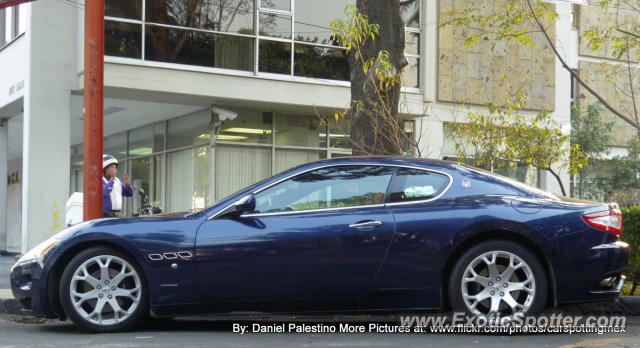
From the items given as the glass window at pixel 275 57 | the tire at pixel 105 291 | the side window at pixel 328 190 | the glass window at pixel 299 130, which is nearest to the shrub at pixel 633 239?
the side window at pixel 328 190

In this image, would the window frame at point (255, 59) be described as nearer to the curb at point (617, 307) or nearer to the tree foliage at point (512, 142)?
the tree foliage at point (512, 142)

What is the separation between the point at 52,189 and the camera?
17.4 meters

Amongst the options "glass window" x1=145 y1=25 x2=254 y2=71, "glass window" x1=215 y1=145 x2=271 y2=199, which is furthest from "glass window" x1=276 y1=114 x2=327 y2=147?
"glass window" x1=145 y1=25 x2=254 y2=71

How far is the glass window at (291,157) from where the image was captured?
1992 cm

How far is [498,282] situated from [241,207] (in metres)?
1.97

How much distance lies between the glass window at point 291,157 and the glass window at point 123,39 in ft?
13.8

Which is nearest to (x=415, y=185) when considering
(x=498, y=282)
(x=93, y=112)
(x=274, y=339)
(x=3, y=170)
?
(x=498, y=282)

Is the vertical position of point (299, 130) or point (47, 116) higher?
point (47, 116)

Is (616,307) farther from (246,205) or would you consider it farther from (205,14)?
(205,14)

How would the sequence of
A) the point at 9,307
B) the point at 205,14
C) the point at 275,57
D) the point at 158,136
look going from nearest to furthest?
1. the point at 9,307
2. the point at 205,14
3. the point at 275,57
4. the point at 158,136

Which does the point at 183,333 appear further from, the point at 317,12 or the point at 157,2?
the point at 317,12

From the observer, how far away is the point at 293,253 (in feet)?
21.9

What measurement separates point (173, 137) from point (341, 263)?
14.7 m

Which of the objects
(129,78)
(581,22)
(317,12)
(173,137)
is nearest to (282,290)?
(129,78)
